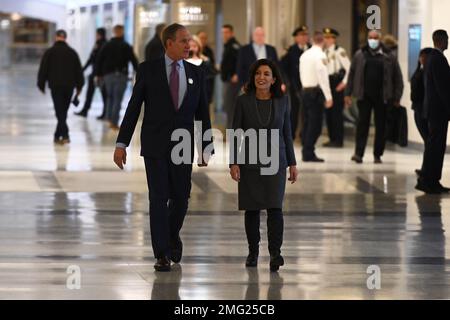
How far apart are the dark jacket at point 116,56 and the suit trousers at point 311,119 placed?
662cm

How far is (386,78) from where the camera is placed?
19953mm

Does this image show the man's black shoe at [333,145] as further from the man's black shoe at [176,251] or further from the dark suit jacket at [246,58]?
the man's black shoe at [176,251]

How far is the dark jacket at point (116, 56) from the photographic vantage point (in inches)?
1067

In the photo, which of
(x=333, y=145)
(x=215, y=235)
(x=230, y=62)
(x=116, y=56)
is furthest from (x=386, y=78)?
(x=116, y=56)

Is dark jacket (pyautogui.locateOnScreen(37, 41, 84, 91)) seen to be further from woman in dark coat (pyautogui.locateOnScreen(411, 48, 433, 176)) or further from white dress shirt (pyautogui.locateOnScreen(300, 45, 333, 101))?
woman in dark coat (pyautogui.locateOnScreen(411, 48, 433, 176))

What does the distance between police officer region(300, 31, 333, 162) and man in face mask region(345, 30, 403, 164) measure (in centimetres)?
57

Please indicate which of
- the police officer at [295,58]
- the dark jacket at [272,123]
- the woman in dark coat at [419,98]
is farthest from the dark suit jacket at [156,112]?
the police officer at [295,58]

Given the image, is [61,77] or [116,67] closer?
[61,77]

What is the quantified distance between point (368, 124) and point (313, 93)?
1.11m

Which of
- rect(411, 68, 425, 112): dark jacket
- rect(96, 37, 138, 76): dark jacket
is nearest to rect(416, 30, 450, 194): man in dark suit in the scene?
rect(411, 68, 425, 112): dark jacket

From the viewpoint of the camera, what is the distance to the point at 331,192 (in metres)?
16.6

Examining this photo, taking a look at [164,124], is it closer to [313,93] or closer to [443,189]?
[443,189]
